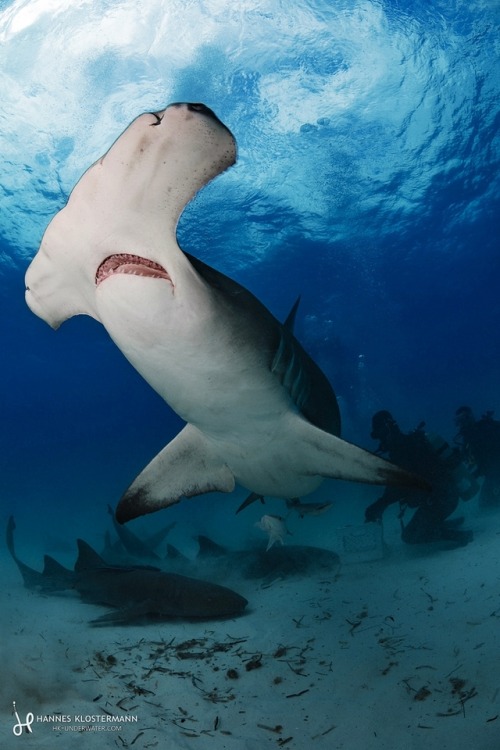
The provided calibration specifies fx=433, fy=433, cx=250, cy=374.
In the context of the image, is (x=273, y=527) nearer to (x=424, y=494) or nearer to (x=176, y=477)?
(x=176, y=477)

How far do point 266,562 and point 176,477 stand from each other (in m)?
4.74

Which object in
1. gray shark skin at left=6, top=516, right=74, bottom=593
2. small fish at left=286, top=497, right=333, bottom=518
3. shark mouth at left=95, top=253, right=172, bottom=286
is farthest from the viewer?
gray shark skin at left=6, top=516, right=74, bottom=593

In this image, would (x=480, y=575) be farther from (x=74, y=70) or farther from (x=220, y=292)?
(x=74, y=70)

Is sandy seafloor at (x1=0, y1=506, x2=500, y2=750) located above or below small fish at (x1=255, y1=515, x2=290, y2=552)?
below

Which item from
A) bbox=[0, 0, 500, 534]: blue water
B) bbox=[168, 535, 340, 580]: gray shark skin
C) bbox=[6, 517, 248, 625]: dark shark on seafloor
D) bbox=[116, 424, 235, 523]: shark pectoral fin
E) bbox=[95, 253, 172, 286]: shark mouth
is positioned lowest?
bbox=[6, 517, 248, 625]: dark shark on seafloor

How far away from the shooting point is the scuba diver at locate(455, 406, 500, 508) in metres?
10.1

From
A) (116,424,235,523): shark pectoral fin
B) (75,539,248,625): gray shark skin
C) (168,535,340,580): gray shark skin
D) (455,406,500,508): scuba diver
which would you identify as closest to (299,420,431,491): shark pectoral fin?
(116,424,235,523): shark pectoral fin

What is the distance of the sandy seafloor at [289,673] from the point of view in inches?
Result: 96.8

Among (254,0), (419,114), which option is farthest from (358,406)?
(254,0)

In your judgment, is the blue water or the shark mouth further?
the blue water

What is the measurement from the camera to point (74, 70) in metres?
11.5

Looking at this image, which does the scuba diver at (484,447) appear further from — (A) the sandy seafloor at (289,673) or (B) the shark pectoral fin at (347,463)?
(B) the shark pectoral fin at (347,463)

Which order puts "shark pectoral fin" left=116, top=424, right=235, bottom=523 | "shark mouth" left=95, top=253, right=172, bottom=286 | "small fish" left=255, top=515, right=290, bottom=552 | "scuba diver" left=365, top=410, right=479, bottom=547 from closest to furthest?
1. "shark mouth" left=95, top=253, right=172, bottom=286
2. "shark pectoral fin" left=116, top=424, right=235, bottom=523
3. "small fish" left=255, top=515, right=290, bottom=552
4. "scuba diver" left=365, top=410, right=479, bottom=547

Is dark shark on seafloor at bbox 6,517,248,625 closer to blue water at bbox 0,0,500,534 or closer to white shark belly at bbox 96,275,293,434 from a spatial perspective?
white shark belly at bbox 96,275,293,434
